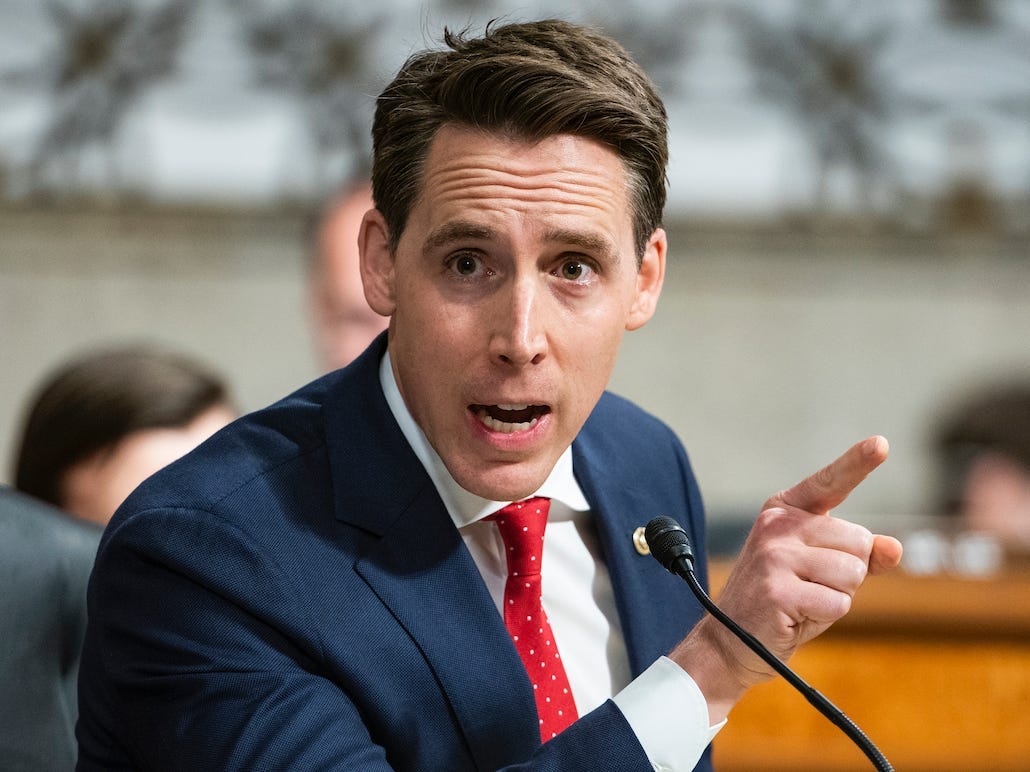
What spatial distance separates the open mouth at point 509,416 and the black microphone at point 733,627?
0.19 metres

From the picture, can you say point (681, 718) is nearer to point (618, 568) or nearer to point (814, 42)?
point (618, 568)

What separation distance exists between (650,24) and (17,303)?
9.06 ft

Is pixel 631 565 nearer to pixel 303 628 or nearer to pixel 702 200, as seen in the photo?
pixel 303 628

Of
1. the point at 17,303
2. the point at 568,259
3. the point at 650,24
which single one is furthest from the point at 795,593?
the point at 17,303

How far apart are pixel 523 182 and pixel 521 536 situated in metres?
0.43

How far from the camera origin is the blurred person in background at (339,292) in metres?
3.32

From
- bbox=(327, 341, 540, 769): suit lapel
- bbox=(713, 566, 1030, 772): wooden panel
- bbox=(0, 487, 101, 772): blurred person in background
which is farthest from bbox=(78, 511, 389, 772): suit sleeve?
bbox=(713, 566, 1030, 772): wooden panel

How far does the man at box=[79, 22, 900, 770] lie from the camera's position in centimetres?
149

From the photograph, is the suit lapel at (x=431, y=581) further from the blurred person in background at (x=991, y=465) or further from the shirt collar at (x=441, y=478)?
the blurred person in background at (x=991, y=465)

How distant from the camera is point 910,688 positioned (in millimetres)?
3287

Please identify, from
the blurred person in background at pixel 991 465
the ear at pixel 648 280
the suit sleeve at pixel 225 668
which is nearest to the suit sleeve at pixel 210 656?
the suit sleeve at pixel 225 668

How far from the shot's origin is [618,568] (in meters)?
1.85

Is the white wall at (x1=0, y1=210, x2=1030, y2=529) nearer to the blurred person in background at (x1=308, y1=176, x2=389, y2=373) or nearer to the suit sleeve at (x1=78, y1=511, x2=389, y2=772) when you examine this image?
the blurred person in background at (x1=308, y1=176, x2=389, y2=373)

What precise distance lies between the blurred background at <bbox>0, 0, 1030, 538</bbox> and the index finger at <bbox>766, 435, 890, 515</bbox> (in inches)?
157
